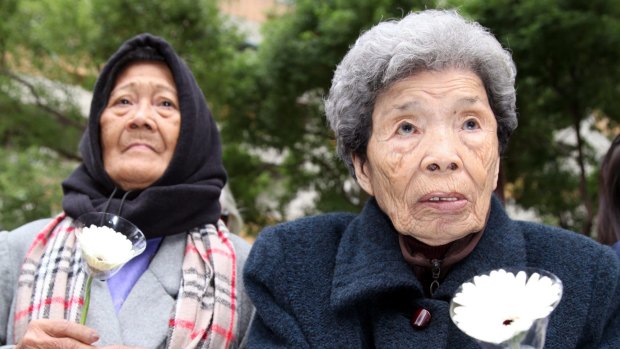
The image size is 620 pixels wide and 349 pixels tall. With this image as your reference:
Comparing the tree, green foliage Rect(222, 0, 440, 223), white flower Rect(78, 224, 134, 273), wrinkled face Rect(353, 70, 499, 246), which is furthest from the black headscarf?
green foliage Rect(222, 0, 440, 223)

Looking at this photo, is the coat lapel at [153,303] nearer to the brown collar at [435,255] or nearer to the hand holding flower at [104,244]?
the hand holding flower at [104,244]

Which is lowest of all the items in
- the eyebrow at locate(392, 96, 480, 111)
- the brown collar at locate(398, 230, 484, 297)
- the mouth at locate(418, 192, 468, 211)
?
the brown collar at locate(398, 230, 484, 297)

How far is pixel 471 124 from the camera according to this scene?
2.32 metres

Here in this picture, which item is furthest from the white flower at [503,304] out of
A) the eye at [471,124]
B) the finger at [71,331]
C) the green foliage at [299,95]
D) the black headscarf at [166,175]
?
the green foliage at [299,95]

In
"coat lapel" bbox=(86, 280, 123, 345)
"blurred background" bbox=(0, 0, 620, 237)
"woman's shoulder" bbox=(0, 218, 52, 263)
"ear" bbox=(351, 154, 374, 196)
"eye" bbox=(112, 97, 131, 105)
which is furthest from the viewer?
"blurred background" bbox=(0, 0, 620, 237)

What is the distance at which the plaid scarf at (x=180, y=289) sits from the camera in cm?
271

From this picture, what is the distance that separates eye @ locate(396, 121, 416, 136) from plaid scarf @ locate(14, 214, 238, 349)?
3.31ft

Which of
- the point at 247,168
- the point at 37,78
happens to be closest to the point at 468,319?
the point at 247,168

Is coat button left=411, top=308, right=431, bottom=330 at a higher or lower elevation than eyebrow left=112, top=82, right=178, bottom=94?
lower

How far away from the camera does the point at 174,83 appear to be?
10.5 ft

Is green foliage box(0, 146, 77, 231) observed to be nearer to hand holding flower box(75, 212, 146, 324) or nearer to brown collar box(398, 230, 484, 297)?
hand holding flower box(75, 212, 146, 324)

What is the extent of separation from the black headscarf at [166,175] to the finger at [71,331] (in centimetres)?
64

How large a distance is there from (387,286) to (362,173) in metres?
0.46

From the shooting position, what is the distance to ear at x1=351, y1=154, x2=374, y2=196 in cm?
254
